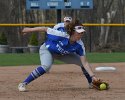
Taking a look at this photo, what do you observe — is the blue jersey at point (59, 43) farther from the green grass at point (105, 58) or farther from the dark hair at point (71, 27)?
the green grass at point (105, 58)

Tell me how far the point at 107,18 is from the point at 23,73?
75.2 ft

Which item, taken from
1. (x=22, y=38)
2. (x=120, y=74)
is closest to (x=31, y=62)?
(x=120, y=74)

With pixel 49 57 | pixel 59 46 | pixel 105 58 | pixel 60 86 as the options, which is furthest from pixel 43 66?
pixel 105 58

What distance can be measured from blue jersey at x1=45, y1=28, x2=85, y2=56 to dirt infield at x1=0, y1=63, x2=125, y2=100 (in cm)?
72

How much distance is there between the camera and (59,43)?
26.3ft

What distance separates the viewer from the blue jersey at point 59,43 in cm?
797

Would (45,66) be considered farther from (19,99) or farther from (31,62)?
(31,62)

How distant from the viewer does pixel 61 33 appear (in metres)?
7.97

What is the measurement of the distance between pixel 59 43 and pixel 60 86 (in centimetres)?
126

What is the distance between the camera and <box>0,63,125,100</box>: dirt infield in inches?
301

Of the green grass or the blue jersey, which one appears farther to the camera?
the green grass

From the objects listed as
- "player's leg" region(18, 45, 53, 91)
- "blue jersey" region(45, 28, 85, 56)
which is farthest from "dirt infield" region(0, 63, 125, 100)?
"blue jersey" region(45, 28, 85, 56)

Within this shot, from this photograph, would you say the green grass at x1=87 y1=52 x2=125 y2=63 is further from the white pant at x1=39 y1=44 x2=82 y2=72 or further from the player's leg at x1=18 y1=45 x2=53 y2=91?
the player's leg at x1=18 y1=45 x2=53 y2=91

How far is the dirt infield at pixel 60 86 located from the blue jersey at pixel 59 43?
2.38 ft
